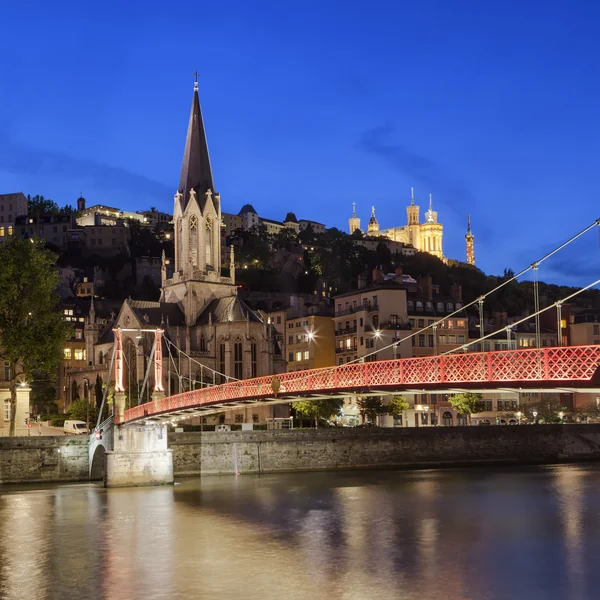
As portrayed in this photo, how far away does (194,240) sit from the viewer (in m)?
101

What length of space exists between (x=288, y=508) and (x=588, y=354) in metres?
20.0

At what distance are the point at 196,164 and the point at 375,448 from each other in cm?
4411

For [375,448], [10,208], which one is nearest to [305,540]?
[375,448]

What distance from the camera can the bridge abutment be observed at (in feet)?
170

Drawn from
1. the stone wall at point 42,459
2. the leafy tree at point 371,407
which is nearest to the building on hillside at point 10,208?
the leafy tree at point 371,407

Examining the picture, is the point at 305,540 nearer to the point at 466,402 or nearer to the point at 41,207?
the point at 466,402

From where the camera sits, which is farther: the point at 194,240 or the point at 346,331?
the point at 194,240

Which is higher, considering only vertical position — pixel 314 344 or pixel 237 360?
pixel 314 344

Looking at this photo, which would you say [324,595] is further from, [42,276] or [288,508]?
[42,276]

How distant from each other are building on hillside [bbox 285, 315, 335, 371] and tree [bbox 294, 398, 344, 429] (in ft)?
58.9

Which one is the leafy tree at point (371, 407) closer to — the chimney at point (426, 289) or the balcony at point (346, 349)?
the balcony at point (346, 349)

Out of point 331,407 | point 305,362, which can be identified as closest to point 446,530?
point 331,407

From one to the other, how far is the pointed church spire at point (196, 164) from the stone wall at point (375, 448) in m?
40.4

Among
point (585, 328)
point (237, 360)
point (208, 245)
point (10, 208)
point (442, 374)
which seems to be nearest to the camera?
point (442, 374)
